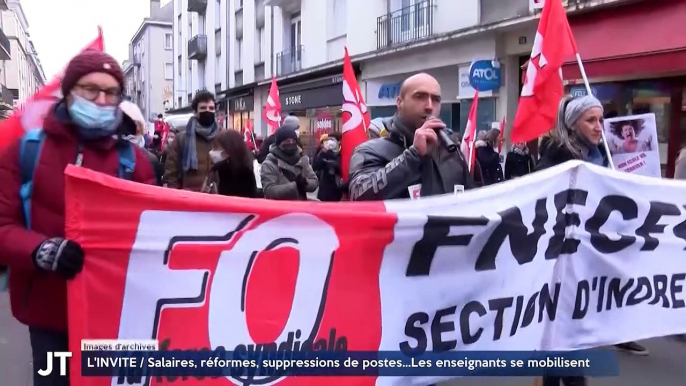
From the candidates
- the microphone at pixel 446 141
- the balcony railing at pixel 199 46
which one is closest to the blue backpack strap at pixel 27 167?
the microphone at pixel 446 141

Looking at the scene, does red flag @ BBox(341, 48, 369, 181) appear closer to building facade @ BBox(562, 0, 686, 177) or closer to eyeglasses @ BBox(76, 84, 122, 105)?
building facade @ BBox(562, 0, 686, 177)

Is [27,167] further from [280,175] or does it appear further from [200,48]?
[200,48]

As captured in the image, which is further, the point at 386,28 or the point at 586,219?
the point at 386,28

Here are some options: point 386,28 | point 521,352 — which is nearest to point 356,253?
point 521,352

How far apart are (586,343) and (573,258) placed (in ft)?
1.44

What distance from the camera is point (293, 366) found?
2.87 m

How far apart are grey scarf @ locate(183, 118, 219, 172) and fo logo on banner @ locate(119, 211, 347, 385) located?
139 inches

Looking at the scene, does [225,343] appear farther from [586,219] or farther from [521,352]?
[586,219]

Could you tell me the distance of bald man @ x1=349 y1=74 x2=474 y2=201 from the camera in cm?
335

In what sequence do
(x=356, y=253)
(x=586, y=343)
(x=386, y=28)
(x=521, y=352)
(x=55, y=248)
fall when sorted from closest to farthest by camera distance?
(x=55, y=248) → (x=356, y=253) → (x=521, y=352) → (x=586, y=343) → (x=386, y=28)

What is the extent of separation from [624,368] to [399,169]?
2.97 meters

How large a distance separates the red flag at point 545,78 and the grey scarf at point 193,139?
2.61 meters

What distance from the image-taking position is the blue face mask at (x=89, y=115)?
2656 mm

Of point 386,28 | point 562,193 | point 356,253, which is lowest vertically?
point 356,253
